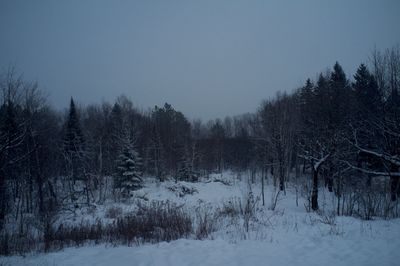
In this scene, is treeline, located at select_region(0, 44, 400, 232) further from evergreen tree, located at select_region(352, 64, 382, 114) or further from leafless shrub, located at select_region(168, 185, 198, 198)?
leafless shrub, located at select_region(168, 185, 198, 198)

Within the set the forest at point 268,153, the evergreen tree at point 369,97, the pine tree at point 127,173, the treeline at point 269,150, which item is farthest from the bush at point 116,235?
the evergreen tree at point 369,97

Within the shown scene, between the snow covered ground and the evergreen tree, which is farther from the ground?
the evergreen tree

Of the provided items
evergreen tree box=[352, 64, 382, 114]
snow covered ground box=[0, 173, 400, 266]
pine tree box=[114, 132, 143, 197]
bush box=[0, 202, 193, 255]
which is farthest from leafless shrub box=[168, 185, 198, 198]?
evergreen tree box=[352, 64, 382, 114]

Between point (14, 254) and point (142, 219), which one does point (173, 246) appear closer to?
point (142, 219)

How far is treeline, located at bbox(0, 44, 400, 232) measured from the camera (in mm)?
13711

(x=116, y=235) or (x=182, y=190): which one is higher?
(x=116, y=235)

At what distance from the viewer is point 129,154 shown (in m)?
24.1

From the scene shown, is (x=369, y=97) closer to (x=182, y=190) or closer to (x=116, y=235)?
(x=182, y=190)

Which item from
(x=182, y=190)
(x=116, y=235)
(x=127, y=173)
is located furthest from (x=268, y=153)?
(x=116, y=235)

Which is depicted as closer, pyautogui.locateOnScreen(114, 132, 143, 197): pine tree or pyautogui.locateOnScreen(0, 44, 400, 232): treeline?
pyautogui.locateOnScreen(0, 44, 400, 232): treeline

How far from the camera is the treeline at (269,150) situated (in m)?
13.7

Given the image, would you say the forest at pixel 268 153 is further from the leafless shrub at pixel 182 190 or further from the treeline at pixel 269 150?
the leafless shrub at pixel 182 190

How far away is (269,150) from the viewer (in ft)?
102

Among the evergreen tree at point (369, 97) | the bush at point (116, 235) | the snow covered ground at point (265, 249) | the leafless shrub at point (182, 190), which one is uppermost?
the evergreen tree at point (369, 97)
